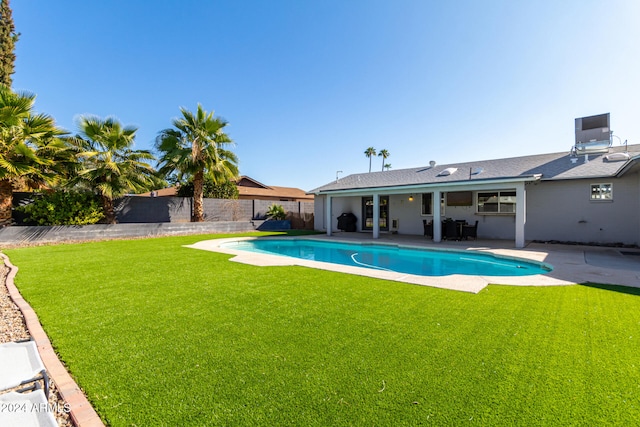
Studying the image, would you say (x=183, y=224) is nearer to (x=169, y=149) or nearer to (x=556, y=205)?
(x=169, y=149)

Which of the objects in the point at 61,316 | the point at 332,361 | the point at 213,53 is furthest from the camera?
the point at 213,53

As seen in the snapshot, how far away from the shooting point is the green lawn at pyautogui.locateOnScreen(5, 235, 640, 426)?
2.18m

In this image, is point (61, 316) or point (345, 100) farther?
point (345, 100)

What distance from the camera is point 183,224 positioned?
16469mm

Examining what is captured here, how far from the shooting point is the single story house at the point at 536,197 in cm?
1123

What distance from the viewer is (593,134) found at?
1368 centimetres

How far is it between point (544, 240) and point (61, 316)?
16.3m

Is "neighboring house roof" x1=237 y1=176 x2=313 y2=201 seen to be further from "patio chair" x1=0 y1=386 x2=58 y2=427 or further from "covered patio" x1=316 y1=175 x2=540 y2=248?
"patio chair" x1=0 y1=386 x2=58 y2=427

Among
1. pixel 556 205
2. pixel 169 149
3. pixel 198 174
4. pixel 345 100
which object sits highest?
pixel 345 100

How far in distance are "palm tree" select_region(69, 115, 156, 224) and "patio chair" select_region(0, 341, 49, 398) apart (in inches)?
486

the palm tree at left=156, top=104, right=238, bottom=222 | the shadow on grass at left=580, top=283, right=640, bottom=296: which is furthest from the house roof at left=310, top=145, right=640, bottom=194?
the palm tree at left=156, top=104, right=238, bottom=222

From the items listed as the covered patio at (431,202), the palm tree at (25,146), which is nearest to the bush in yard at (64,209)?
the palm tree at (25,146)

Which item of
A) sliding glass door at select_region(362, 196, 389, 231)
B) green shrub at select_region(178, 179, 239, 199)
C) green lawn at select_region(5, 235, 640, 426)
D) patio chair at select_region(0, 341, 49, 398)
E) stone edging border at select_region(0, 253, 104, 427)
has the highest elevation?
green shrub at select_region(178, 179, 239, 199)

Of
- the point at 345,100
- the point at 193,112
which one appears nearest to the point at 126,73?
the point at 193,112
